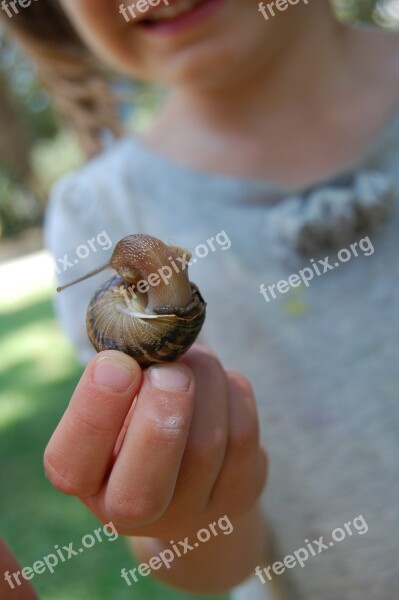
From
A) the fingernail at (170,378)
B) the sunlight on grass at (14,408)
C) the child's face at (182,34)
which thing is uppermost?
the child's face at (182,34)

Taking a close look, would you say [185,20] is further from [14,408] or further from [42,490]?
[14,408]

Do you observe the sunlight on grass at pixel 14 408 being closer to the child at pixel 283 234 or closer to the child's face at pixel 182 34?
the child at pixel 283 234

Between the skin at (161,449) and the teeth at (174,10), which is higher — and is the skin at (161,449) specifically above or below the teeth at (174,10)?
below

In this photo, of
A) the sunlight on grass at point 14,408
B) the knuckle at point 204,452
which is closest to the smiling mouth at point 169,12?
the knuckle at point 204,452

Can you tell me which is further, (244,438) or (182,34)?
(182,34)

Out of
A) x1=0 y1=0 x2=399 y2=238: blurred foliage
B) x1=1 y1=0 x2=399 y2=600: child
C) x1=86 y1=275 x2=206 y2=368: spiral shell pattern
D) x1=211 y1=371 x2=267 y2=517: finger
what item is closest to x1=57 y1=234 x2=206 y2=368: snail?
x1=86 y1=275 x2=206 y2=368: spiral shell pattern

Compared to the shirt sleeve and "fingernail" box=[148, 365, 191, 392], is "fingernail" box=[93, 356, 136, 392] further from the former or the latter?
the shirt sleeve

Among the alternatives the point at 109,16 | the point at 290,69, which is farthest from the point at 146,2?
the point at 290,69

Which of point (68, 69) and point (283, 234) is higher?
point (68, 69)

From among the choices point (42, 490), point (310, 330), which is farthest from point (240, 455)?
point (42, 490)
